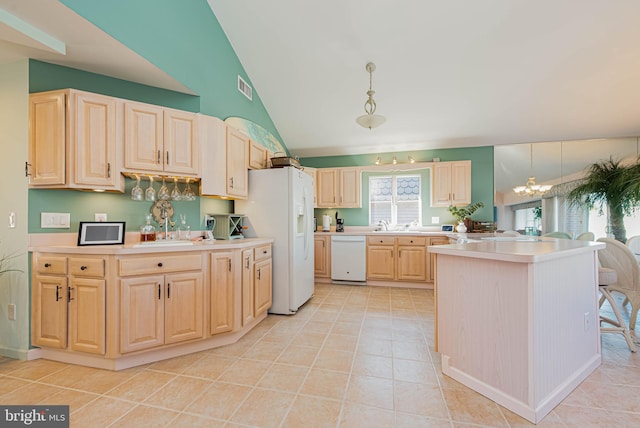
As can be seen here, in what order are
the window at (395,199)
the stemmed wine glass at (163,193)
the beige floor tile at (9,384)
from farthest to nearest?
1. the window at (395,199)
2. the stemmed wine glass at (163,193)
3. the beige floor tile at (9,384)

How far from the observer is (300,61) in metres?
3.65

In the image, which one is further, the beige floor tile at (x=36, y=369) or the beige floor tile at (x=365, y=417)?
the beige floor tile at (x=36, y=369)

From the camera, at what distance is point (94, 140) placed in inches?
89.4

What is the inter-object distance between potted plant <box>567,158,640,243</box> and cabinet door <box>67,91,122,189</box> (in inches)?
266

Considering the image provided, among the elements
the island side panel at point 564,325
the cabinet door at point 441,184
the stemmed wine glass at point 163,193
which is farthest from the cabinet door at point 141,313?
the cabinet door at point 441,184

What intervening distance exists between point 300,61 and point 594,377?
4383mm

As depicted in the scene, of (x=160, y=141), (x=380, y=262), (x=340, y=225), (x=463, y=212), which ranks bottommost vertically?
(x=380, y=262)

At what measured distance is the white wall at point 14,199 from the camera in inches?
87.3

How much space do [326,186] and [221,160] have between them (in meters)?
2.77

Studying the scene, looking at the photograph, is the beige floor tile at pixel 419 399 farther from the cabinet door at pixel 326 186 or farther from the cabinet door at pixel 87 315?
the cabinet door at pixel 326 186

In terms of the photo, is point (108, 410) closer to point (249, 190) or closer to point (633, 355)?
point (249, 190)

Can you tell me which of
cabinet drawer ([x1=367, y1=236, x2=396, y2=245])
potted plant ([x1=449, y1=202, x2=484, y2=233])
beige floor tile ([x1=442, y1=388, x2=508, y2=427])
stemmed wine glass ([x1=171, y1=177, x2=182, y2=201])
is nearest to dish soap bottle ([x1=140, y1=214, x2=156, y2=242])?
stemmed wine glass ([x1=171, y1=177, x2=182, y2=201])

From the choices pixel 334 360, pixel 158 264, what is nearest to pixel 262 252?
pixel 158 264

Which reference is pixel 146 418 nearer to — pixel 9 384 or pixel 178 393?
pixel 178 393
